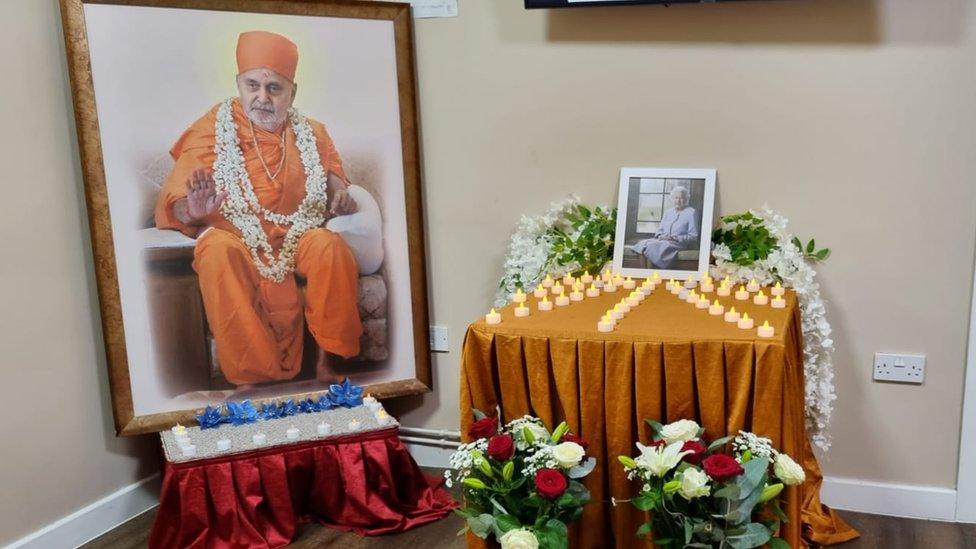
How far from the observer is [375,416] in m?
2.79

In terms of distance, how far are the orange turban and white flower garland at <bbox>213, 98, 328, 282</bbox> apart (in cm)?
13

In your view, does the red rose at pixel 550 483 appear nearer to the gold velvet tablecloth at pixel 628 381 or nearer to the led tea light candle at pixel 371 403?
the gold velvet tablecloth at pixel 628 381

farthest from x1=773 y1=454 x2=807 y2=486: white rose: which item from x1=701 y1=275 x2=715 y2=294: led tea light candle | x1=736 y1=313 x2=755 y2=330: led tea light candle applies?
x1=701 y1=275 x2=715 y2=294: led tea light candle

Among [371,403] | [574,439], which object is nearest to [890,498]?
[574,439]

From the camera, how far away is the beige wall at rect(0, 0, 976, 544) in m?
2.48

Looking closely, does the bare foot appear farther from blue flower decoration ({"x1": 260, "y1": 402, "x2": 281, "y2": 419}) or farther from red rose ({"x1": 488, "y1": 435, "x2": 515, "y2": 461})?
red rose ({"x1": 488, "y1": 435, "x2": 515, "y2": 461})

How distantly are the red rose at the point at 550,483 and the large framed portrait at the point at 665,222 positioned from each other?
3.34 ft

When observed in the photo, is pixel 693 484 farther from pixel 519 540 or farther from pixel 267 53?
pixel 267 53

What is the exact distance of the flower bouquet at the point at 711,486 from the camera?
1775mm

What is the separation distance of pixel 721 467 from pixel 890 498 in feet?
4.25

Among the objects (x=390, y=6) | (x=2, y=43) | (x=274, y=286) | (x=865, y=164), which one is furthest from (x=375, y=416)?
(x=865, y=164)

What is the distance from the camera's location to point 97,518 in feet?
8.95

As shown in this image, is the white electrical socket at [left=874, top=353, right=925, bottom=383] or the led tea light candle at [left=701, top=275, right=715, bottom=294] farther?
the white electrical socket at [left=874, top=353, right=925, bottom=383]

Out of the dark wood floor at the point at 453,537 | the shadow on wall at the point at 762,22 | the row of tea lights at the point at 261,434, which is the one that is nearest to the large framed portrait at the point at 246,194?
the row of tea lights at the point at 261,434
